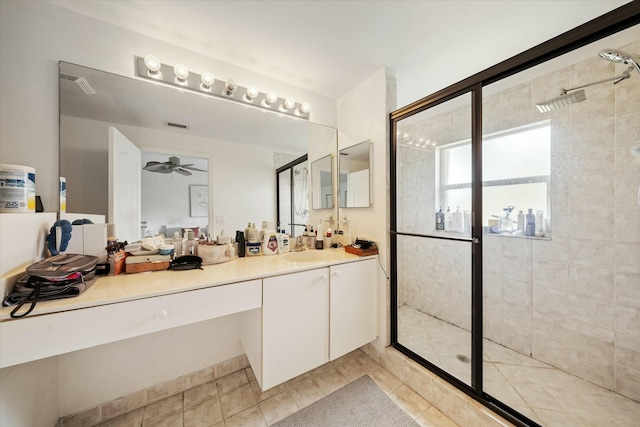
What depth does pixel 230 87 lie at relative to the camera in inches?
61.8

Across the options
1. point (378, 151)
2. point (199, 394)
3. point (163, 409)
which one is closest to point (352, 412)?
point (199, 394)

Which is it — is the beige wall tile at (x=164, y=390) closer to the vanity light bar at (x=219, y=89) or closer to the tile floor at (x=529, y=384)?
the tile floor at (x=529, y=384)

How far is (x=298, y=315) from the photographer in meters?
1.30

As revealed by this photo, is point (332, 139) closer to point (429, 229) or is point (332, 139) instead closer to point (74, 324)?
point (429, 229)

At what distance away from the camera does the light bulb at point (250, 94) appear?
1646 mm

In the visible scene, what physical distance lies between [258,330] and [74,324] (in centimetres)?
75

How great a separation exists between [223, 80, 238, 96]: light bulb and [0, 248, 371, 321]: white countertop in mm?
1232

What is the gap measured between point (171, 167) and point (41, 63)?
73 cm

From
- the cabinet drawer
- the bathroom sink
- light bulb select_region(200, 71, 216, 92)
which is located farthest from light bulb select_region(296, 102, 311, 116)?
the cabinet drawer

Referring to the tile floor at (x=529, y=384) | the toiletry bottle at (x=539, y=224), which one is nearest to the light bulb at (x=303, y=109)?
the tile floor at (x=529, y=384)

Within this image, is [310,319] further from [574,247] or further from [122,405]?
[574,247]

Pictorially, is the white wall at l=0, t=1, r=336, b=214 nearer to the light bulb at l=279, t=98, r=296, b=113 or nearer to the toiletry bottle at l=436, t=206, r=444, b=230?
the light bulb at l=279, t=98, r=296, b=113

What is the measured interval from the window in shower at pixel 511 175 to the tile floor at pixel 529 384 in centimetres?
100

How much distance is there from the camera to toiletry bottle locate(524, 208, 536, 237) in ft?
5.65
